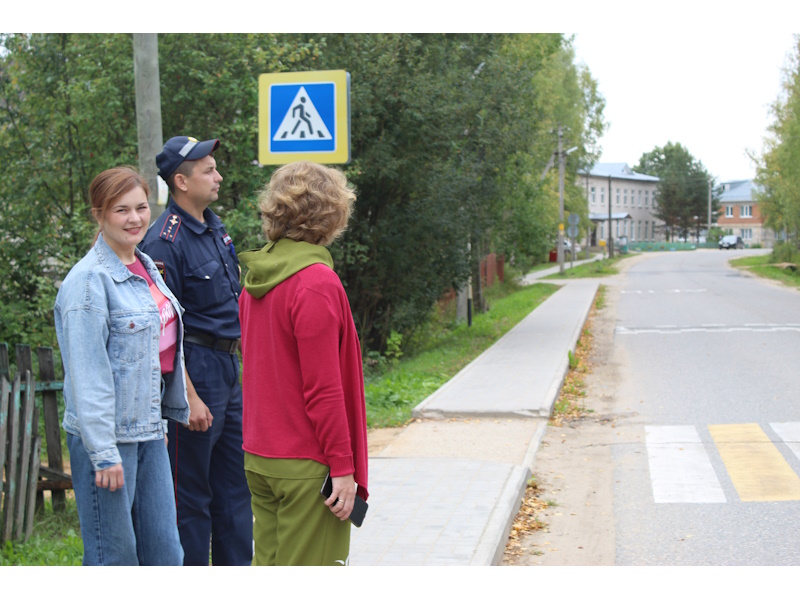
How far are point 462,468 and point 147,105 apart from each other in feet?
12.5

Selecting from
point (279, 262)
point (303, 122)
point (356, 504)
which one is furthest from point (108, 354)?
point (303, 122)

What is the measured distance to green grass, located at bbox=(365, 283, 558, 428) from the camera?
9898mm

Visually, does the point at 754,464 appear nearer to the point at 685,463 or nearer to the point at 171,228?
the point at 685,463

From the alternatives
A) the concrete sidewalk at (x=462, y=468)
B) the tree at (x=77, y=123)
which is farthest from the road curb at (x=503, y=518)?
the tree at (x=77, y=123)

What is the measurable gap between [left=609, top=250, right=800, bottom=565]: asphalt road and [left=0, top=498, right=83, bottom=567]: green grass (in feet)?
10.0

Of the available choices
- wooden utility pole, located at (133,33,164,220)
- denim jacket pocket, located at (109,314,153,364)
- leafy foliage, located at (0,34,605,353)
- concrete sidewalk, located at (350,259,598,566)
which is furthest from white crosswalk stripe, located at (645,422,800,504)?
leafy foliage, located at (0,34,605,353)

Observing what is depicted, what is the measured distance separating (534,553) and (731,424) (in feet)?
13.6

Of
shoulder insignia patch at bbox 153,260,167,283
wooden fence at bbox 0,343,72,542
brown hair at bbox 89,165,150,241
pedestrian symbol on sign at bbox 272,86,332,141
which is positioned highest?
pedestrian symbol on sign at bbox 272,86,332,141

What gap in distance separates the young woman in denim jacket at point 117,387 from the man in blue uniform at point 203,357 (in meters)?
0.42

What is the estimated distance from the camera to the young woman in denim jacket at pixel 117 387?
10.2 feet

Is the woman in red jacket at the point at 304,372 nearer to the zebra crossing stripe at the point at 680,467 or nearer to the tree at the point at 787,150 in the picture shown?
the zebra crossing stripe at the point at 680,467

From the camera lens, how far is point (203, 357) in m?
3.95

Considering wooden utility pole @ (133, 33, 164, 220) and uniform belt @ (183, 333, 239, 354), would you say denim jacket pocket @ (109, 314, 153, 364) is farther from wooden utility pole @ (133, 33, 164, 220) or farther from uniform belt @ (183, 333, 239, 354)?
wooden utility pole @ (133, 33, 164, 220)

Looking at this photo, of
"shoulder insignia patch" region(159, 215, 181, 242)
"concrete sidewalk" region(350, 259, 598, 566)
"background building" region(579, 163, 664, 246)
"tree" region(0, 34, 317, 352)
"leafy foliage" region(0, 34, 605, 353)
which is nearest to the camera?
"shoulder insignia patch" region(159, 215, 181, 242)
